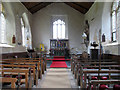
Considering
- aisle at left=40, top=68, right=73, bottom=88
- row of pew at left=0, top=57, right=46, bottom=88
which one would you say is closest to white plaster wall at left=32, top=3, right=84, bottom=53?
aisle at left=40, top=68, right=73, bottom=88

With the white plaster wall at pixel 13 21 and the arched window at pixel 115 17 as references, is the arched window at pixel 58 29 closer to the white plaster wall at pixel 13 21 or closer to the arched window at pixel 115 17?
the white plaster wall at pixel 13 21

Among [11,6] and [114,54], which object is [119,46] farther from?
[11,6]

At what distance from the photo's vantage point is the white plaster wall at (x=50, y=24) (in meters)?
15.2

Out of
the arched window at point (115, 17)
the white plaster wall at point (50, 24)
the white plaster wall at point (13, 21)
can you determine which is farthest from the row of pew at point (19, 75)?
the white plaster wall at point (50, 24)

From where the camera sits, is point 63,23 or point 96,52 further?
point 63,23

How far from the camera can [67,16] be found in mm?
15273

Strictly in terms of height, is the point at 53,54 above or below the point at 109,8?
below

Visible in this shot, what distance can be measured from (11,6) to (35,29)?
576 cm

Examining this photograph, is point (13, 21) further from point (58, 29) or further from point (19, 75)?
point (19, 75)

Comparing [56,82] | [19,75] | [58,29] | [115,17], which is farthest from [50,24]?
[19,75]

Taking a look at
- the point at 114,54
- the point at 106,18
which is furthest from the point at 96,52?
the point at 106,18

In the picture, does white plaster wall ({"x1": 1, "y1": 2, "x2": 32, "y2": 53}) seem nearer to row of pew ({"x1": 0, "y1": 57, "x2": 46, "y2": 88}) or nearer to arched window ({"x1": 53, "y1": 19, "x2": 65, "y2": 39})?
row of pew ({"x1": 0, "y1": 57, "x2": 46, "y2": 88})

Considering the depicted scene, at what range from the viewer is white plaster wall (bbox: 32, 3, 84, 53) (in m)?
15.2

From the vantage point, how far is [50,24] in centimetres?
1521
